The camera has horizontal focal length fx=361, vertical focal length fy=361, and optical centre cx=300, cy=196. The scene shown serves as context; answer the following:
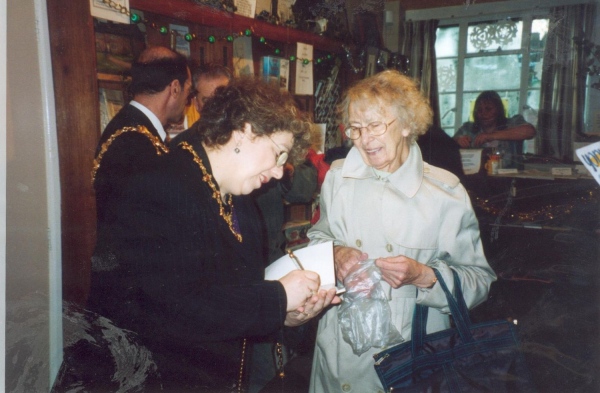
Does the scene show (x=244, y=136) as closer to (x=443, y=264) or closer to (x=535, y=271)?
(x=443, y=264)

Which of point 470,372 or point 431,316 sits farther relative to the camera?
point 431,316

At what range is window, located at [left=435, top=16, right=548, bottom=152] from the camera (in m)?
1.78

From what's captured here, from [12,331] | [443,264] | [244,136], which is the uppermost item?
[244,136]

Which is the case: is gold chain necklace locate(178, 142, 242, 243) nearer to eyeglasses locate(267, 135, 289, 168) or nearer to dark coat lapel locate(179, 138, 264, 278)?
dark coat lapel locate(179, 138, 264, 278)

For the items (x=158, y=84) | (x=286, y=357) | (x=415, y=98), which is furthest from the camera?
(x=286, y=357)

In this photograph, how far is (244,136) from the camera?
113 centimetres

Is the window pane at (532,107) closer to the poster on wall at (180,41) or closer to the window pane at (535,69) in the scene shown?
the window pane at (535,69)

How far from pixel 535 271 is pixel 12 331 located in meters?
2.43

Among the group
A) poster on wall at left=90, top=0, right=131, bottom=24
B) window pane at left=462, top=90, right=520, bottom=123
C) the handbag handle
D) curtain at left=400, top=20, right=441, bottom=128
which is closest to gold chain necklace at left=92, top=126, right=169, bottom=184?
poster on wall at left=90, top=0, right=131, bottom=24

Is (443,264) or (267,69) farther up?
(267,69)

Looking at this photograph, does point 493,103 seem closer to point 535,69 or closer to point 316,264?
point 535,69

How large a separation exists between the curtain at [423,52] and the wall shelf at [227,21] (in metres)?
0.52

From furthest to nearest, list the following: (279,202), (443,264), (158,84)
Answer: (279,202) < (158,84) < (443,264)

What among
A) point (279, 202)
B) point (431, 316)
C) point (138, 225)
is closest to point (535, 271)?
point (431, 316)
